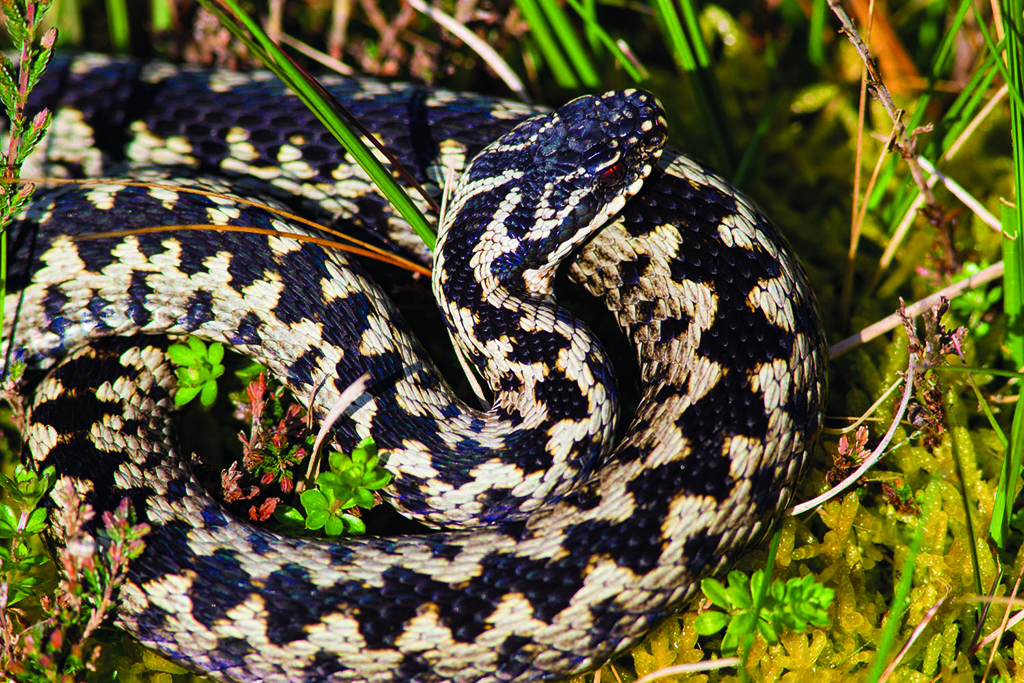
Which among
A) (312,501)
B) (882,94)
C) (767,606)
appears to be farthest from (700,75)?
(312,501)

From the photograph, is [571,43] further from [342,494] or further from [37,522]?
[37,522]

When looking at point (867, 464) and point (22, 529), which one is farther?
point (867, 464)

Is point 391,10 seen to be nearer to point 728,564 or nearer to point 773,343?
point 773,343

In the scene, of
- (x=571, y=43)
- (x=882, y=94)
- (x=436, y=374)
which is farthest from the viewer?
(x=571, y=43)

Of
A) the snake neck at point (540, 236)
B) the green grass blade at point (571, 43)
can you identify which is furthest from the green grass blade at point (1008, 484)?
the green grass blade at point (571, 43)

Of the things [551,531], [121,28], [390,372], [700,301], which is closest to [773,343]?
[700,301]

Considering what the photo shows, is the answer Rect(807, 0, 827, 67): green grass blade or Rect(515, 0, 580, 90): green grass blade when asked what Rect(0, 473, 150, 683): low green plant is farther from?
Rect(807, 0, 827, 67): green grass blade
